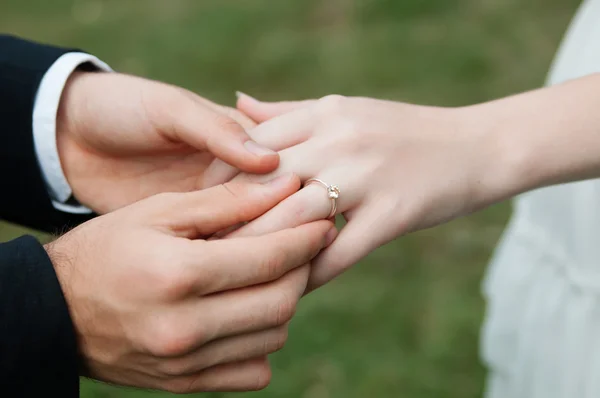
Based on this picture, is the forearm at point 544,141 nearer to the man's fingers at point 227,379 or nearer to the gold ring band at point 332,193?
the gold ring band at point 332,193

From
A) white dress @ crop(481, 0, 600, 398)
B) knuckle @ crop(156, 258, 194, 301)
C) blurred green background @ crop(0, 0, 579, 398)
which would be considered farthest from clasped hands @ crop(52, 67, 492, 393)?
blurred green background @ crop(0, 0, 579, 398)

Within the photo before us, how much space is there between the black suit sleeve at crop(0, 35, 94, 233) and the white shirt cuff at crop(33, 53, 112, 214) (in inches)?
0.5

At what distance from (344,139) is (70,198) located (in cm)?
75

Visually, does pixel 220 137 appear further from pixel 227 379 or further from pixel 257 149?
pixel 227 379

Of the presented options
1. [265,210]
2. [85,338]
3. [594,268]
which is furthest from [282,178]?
[594,268]

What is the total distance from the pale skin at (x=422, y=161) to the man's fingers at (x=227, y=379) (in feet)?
0.72

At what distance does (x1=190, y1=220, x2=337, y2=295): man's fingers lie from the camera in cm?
119

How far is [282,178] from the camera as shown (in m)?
1.44

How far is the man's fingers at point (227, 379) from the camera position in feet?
4.19

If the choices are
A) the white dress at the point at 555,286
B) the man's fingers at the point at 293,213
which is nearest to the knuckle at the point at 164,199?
the man's fingers at the point at 293,213

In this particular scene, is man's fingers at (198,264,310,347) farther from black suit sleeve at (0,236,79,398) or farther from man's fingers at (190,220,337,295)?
black suit sleeve at (0,236,79,398)

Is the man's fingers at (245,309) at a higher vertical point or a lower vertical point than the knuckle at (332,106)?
lower

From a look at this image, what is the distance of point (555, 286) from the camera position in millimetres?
1777

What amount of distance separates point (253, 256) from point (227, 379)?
0.24 meters
